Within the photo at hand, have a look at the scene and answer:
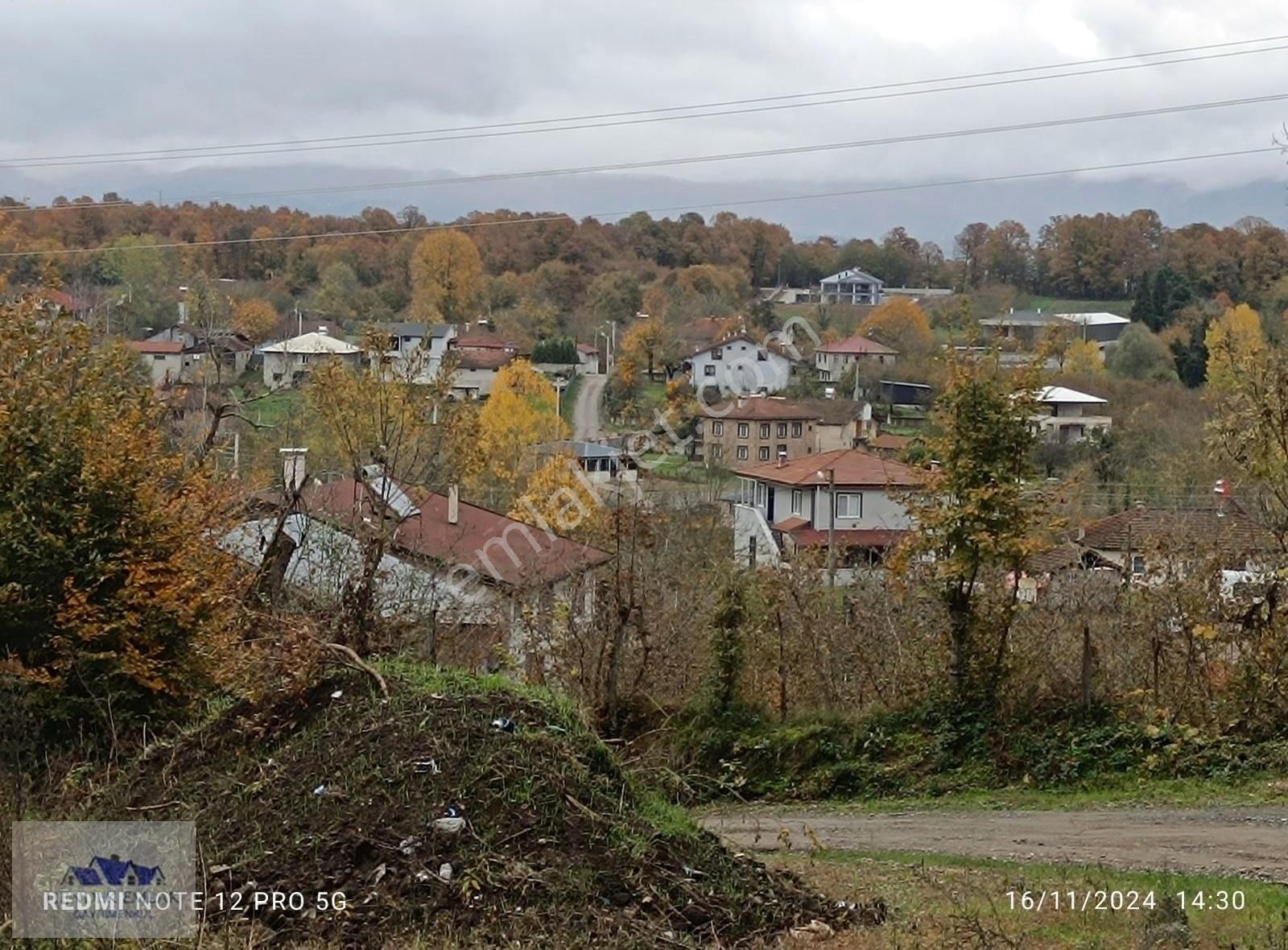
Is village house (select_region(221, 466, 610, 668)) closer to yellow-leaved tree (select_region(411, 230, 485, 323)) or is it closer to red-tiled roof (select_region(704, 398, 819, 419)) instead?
red-tiled roof (select_region(704, 398, 819, 419))

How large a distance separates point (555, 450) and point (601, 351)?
29.1m

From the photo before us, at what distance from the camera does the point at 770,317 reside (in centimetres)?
8731

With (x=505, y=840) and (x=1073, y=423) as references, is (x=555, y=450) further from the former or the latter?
(x=505, y=840)

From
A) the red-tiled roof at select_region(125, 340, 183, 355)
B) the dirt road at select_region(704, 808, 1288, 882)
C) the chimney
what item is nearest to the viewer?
the dirt road at select_region(704, 808, 1288, 882)

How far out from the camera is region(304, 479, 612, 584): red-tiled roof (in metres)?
19.8

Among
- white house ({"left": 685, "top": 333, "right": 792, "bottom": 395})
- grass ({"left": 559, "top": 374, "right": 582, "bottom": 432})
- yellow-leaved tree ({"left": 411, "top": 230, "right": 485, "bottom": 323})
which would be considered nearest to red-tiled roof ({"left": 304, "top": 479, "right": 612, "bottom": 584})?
grass ({"left": 559, "top": 374, "right": 582, "bottom": 432})

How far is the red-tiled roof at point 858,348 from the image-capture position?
221 ft

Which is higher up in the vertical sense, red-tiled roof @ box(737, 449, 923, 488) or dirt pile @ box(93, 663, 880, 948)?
dirt pile @ box(93, 663, 880, 948)

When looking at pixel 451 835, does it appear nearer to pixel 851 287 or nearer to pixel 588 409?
pixel 588 409

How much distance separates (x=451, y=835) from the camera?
7.47 metres
